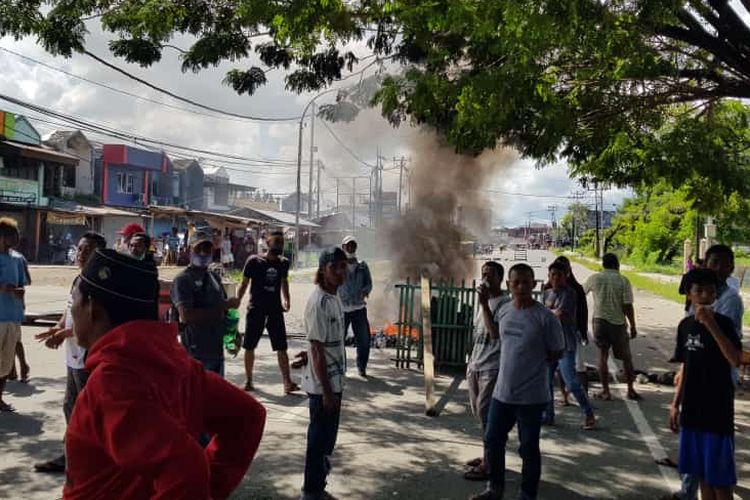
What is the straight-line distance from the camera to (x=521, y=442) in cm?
391

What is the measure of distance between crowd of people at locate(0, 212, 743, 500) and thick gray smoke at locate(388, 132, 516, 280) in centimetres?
556

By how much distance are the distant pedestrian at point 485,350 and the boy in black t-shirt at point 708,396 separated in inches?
50.0

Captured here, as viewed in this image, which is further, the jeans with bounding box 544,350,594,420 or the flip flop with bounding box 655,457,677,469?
the jeans with bounding box 544,350,594,420

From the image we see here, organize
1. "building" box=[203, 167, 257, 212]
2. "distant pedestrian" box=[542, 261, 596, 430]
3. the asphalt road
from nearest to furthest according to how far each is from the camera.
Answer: the asphalt road, "distant pedestrian" box=[542, 261, 596, 430], "building" box=[203, 167, 257, 212]

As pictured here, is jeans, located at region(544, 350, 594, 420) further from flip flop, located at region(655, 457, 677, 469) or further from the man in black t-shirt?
the man in black t-shirt

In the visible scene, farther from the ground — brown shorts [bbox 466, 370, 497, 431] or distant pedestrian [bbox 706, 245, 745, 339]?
distant pedestrian [bbox 706, 245, 745, 339]

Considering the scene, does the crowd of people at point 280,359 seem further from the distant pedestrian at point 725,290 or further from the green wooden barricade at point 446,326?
the green wooden barricade at point 446,326

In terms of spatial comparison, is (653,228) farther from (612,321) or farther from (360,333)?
(360,333)

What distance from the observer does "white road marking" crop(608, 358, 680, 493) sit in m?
4.62

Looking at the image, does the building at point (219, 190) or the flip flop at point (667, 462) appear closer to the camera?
Result: the flip flop at point (667, 462)

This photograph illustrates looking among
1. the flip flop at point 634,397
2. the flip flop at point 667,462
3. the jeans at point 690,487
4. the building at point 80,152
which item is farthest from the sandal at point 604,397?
the building at point 80,152

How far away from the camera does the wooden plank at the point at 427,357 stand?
6.39 m

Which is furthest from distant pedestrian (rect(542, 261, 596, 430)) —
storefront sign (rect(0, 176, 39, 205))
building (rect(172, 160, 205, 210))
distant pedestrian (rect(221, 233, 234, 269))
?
building (rect(172, 160, 205, 210))

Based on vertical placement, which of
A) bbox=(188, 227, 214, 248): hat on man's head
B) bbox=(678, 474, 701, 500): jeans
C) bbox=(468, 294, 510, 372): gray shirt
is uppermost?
bbox=(188, 227, 214, 248): hat on man's head
